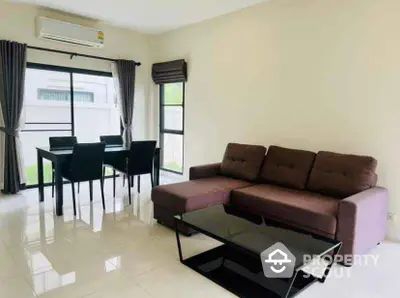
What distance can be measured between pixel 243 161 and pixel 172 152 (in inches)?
93.2

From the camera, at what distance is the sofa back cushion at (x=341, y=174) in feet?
9.91

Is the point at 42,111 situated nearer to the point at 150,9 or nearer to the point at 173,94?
the point at 173,94

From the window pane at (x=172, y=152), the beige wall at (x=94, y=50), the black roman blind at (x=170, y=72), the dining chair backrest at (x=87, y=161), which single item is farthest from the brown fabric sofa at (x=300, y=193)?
the beige wall at (x=94, y=50)

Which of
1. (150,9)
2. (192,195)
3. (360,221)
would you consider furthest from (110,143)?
(360,221)

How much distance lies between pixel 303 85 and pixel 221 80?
1.43 meters

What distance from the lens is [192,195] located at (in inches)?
124

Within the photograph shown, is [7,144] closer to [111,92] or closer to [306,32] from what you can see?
[111,92]

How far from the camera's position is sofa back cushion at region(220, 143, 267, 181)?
3896 millimetres

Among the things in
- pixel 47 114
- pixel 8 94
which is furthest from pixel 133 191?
pixel 8 94

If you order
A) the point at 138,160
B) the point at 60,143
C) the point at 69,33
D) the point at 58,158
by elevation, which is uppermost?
the point at 69,33

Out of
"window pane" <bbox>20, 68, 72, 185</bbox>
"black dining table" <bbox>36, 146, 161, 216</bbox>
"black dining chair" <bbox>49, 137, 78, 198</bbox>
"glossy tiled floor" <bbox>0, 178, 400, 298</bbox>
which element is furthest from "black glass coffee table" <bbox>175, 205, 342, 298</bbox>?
"window pane" <bbox>20, 68, 72, 185</bbox>

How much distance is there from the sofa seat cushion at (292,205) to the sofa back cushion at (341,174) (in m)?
0.11

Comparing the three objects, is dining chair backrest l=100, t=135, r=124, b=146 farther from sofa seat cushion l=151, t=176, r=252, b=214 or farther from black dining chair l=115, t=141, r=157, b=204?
sofa seat cushion l=151, t=176, r=252, b=214

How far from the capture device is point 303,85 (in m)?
3.81
